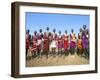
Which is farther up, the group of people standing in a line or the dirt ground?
the group of people standing in a line

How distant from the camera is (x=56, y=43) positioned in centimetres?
213

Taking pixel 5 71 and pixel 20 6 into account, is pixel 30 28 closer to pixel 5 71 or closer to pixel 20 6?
pixel 20 6

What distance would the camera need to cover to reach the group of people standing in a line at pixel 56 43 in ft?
6.73

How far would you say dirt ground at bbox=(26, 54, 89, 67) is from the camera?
2060 mm

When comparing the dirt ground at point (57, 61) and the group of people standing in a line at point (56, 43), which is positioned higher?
the group of people standing in a line at point (56, 43)

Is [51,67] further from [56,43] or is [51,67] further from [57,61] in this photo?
[56,43]

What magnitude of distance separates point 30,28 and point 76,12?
0.43 metres

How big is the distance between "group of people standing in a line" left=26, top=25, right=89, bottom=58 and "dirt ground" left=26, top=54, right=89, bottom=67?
0.11ft

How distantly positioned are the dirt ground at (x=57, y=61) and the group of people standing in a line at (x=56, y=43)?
0.11 feet

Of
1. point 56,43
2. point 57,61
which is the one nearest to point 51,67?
point 57,61

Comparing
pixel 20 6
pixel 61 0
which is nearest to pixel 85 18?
pixel 61 0

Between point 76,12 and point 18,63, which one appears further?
point 76,12

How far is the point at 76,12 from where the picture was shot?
2201mm

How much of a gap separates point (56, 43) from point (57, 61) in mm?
149
